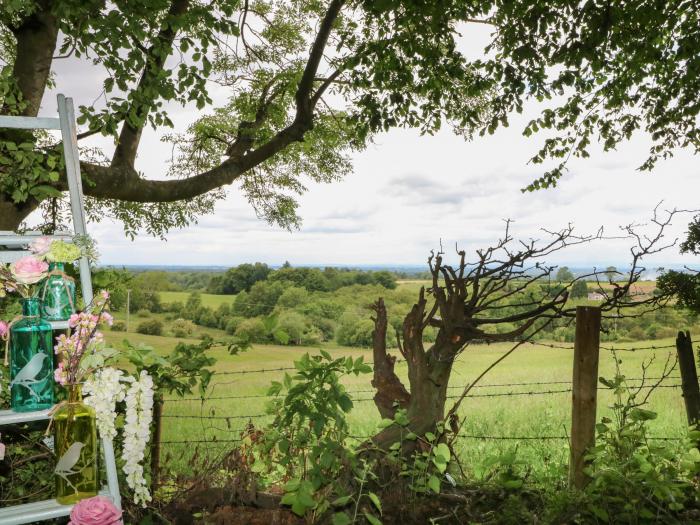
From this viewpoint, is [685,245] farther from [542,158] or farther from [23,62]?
[23,62]

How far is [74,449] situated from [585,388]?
93.4 inches

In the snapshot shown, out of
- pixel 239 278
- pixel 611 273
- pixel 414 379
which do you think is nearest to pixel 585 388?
pixel 611 273

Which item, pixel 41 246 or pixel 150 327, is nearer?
pixel 41 246

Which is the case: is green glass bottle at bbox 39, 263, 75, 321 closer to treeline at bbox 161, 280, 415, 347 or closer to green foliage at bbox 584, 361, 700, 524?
green foliage at bbox 584, 361, 700, 524

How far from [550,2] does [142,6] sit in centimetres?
360

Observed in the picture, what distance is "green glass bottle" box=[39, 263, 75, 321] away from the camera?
217cm

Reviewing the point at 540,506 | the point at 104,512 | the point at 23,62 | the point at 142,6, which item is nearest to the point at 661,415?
the point at 540,506

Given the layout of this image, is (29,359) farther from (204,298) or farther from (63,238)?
(204,298)

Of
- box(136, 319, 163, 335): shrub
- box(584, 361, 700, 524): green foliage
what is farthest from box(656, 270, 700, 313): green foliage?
box(136, 319, 163, 335): shrub

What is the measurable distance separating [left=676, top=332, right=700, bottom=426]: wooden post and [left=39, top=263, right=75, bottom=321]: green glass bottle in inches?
153

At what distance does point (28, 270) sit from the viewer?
2.08 m

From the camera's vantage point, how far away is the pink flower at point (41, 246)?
214cm

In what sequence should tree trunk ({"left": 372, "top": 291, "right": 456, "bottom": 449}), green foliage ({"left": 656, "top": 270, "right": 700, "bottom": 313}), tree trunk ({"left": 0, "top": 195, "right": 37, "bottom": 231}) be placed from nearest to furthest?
tree trunk ({"left": 372, "top": 291, "right": 456, "bottom": 449}) < tree trunk ({"left": 0, "top": 195, "right": 37, "bottom": 231}) < green foliage ({"left": 656, "top": 270, "right": 700, "bottom": 313})

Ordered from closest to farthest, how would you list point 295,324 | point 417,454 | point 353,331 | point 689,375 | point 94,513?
1. point 94,513
2. point 417,454
3. point 689,375
4. point 353,331
5. point 295,324
